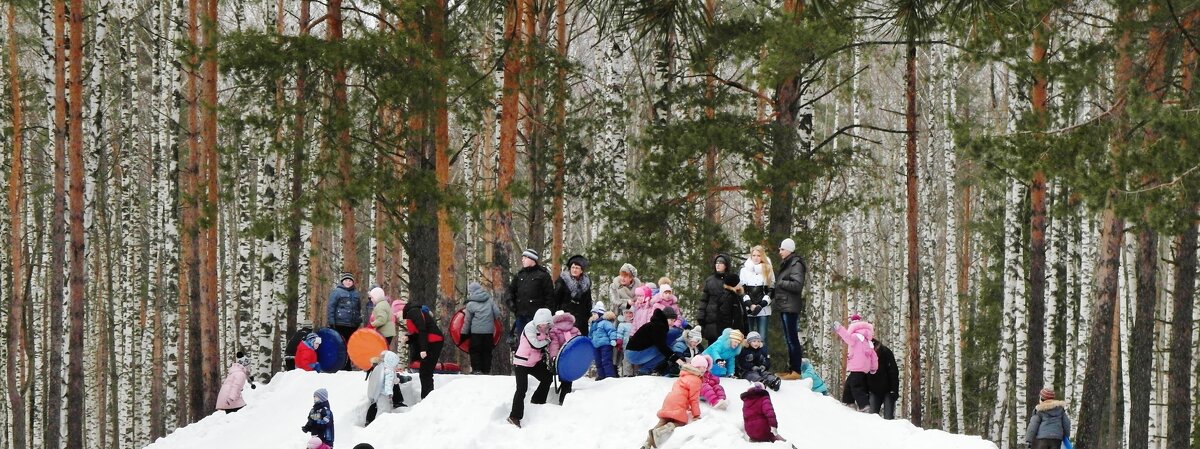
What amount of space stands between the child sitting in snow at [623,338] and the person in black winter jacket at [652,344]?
0.18 m

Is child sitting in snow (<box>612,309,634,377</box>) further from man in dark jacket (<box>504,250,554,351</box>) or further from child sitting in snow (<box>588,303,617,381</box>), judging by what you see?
man in dark jacket (<box>504,250,554,351</box>)

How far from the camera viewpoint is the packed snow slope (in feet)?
39.1

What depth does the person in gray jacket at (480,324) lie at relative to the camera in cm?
1515

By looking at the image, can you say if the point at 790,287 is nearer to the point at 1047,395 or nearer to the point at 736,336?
the point at 736,336

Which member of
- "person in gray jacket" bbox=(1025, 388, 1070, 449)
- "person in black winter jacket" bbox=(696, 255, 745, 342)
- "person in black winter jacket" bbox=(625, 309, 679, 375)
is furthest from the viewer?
"person in gray jacket" bbox=(1025, 388, 1070, 449)

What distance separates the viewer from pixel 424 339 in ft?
46.8

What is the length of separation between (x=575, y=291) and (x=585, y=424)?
8.45ft

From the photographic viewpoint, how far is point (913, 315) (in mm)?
21094

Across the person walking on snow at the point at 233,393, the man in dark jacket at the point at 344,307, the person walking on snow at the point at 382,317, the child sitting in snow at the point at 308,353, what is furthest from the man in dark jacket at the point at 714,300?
the person walking on snow at the point at 233,393

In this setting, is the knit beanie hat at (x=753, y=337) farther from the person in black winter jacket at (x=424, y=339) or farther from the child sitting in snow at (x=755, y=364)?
the person in black winter jacket at (x=424, y=339)

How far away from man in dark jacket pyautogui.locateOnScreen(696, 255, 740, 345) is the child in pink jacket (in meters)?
1.52

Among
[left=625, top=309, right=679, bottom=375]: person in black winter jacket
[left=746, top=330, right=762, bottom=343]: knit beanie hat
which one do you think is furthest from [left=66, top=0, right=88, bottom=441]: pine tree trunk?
[left=746, top=330, right=762, bottom=343]: knit beanie hat

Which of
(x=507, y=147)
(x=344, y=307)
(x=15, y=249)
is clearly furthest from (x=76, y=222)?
(x=15, y=249)

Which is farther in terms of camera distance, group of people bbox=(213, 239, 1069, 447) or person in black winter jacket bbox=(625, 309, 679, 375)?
person in black winter jacket bbox=(625, 309, 679, 375)
